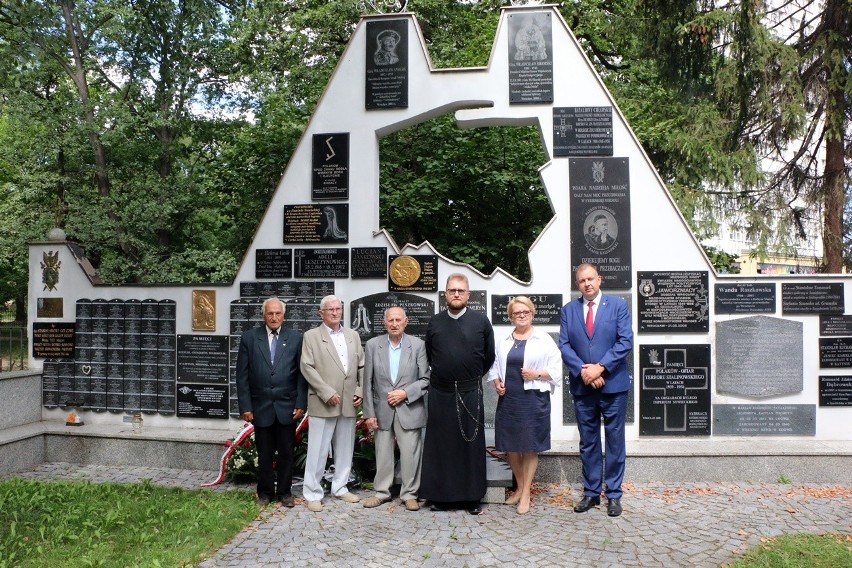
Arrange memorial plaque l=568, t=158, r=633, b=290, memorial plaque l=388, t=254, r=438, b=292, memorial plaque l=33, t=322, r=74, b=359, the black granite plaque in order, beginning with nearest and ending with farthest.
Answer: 1. memorial plaque l=568, t=158, r=633, b=290
2. memorial plaque l=388, t=254, r=438, b=292
3. the black granite plaque
4. memorial plaque l=33, t=322, r=74, b=359

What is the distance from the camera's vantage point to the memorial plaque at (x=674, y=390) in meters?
6.58

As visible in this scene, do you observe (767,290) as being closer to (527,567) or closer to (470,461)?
(470,461)

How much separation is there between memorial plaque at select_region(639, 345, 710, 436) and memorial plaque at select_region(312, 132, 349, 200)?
358cm

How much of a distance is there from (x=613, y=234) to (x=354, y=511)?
368cm

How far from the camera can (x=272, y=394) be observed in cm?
542

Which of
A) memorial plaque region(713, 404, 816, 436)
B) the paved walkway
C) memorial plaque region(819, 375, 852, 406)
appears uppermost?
memorial plaque region(819, 375, 852, 406)

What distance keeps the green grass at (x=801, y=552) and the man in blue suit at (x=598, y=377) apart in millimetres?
1134

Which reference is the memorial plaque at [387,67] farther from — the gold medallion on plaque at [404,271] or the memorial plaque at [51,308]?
the memorial plaque at [51,308]

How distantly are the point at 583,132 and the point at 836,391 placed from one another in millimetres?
3611

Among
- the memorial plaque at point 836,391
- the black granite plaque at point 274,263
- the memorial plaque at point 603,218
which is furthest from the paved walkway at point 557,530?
the black granite plaque at point 274,263

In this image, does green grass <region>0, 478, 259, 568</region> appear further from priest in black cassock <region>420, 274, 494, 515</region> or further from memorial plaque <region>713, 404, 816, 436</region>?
memorial plaque <region>713, 404, 816, 436</region>

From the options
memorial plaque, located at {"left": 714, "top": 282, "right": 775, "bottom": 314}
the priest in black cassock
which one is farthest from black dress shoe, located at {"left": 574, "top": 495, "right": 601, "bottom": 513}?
memorial plaque, located at {"left": 714, "top": 282, "right": 775, "bottom": 314}

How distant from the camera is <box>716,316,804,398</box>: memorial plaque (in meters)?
6.57

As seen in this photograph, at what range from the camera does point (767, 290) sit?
6590 millimetres
